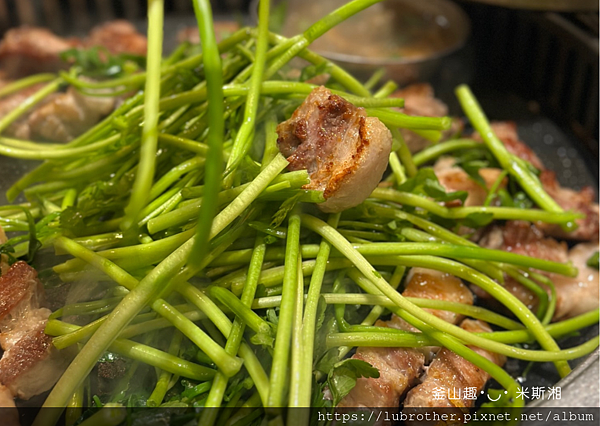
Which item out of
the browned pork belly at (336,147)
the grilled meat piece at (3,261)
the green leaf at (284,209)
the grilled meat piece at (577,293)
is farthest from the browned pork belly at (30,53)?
the grilled meat piece at (577,293)

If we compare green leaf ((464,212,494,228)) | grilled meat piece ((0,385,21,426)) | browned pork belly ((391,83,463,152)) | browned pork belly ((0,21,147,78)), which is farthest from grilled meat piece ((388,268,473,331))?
browned pork belly ((0,21,147,78))

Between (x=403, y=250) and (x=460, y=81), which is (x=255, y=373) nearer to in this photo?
(x=403, y=250)

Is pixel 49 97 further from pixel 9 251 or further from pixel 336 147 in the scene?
pixel 336 147

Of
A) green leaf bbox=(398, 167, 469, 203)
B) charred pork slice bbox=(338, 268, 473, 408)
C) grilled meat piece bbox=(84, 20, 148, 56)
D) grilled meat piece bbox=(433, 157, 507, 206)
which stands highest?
grilled meat piece bbox=(84, 20, 148, 56)

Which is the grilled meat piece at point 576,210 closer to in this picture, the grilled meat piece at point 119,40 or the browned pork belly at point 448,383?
the browned pork belly at point 448,383

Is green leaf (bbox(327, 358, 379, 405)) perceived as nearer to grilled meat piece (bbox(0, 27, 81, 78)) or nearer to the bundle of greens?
the bundle of greens
